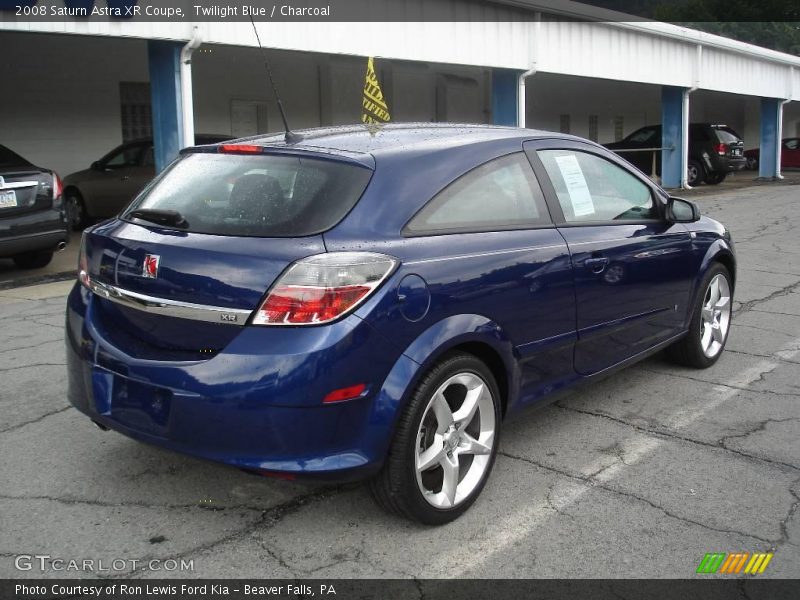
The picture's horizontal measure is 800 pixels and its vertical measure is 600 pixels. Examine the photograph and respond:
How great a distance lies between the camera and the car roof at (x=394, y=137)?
11.7ft

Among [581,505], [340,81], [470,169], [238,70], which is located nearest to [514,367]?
[581,505]

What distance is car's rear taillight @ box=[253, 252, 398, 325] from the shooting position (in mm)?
2943

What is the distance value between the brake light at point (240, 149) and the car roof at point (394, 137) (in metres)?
0.07

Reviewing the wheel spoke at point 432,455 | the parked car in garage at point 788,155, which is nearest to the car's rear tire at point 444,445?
the wheel spoke at point 432,455

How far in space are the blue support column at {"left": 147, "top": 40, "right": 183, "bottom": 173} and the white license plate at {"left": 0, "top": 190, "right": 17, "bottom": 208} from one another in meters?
2.52

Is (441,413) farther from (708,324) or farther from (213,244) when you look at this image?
(708,324)

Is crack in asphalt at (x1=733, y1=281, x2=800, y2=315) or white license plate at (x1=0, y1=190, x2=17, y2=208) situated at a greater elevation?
white license plate at (x1=0, y1=190, x2=17, y2=208)

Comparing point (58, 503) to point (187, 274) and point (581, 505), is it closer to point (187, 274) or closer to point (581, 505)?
point (187, 274)

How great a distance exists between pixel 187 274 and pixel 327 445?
834 millimetres

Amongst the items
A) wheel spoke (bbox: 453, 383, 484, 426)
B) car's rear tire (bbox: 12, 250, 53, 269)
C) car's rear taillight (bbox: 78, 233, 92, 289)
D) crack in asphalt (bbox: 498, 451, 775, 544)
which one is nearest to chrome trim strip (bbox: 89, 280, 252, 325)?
car's rear taillight (bbox: 78, 233, 92, 289)

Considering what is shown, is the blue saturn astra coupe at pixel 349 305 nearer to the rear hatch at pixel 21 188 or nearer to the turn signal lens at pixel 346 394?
the turn signal lens at pixel 346 394

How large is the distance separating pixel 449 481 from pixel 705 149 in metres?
22.8

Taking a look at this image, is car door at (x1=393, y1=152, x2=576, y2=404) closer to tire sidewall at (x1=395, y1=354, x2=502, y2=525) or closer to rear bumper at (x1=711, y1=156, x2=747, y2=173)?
tire sidewall at (x1=395, y1=354, x2=502, y2=525)

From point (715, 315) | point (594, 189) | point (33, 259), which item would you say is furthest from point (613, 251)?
point (33, 259)
